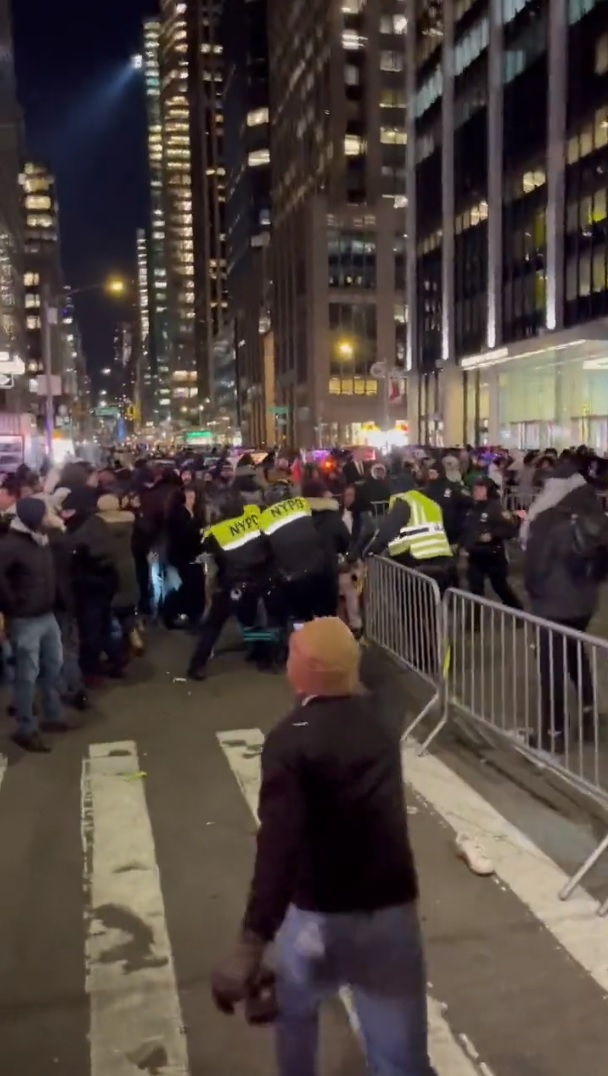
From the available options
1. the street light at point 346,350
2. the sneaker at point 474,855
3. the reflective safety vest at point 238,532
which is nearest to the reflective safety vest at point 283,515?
the reflective safety vest at point 238,532

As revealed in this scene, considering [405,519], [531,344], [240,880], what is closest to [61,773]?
[240,880]

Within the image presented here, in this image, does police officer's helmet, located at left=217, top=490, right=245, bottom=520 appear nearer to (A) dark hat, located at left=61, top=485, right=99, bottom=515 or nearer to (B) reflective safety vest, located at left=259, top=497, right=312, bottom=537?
(B) reflective safety vest, located at left=259, top=497, right=312, bottom=537

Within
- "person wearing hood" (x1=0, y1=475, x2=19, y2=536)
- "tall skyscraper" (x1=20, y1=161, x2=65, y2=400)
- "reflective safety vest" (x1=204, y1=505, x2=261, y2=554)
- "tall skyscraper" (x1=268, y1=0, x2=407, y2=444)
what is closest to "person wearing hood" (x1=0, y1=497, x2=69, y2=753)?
"reflective safety vest" (x1=204, y1=505, x2=261, y2=554)

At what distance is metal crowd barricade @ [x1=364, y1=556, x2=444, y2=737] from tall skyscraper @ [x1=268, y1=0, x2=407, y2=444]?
85665 mm

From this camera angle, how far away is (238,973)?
9.96ft

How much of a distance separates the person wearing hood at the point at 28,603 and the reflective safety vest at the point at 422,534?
3.52 meters

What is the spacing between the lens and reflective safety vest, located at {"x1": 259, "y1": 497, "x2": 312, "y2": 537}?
33.4ft

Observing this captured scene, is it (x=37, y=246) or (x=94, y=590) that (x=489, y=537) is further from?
(x=37, y=246)

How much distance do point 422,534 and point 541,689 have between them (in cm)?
359

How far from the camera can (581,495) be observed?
26.0 ft

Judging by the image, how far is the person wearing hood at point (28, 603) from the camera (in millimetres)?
8430

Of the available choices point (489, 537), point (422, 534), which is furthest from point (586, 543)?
point (489, 537)

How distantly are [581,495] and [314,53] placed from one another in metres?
119

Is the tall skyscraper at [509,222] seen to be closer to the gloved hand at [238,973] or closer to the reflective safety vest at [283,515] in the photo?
the reflective safety vest at [283,515]
